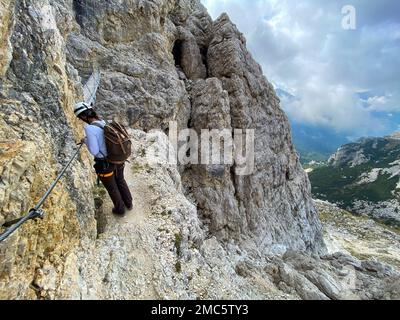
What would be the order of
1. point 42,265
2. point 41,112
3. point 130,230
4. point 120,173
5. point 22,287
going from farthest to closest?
1. point 130,230
2. point 120,173
3. point 41,112
4. point 42,265
5. point 22,287

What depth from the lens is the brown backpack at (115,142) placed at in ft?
33.7

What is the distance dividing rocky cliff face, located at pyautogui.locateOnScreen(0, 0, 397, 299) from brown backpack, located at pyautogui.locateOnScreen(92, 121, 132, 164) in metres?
2.03

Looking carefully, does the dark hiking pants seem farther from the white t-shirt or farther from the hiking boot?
the white t-shirt

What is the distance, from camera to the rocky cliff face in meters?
8.77

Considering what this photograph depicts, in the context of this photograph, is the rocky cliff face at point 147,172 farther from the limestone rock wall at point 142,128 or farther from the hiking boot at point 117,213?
the hiking boot at point 117,213

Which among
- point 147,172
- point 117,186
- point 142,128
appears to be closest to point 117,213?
point 117,186

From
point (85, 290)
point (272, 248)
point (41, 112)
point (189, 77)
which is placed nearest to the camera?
point (85, 290)

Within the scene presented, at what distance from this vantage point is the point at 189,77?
42.7 meters

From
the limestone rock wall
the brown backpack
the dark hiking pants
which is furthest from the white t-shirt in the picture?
the limestone rock wall

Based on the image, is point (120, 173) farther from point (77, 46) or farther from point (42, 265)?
point (77, 46)

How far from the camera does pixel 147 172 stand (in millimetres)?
18406

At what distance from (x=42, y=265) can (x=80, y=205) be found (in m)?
3.21

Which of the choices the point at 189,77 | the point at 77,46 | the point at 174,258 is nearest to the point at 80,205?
the point at 174,258

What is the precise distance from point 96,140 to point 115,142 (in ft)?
2.26
